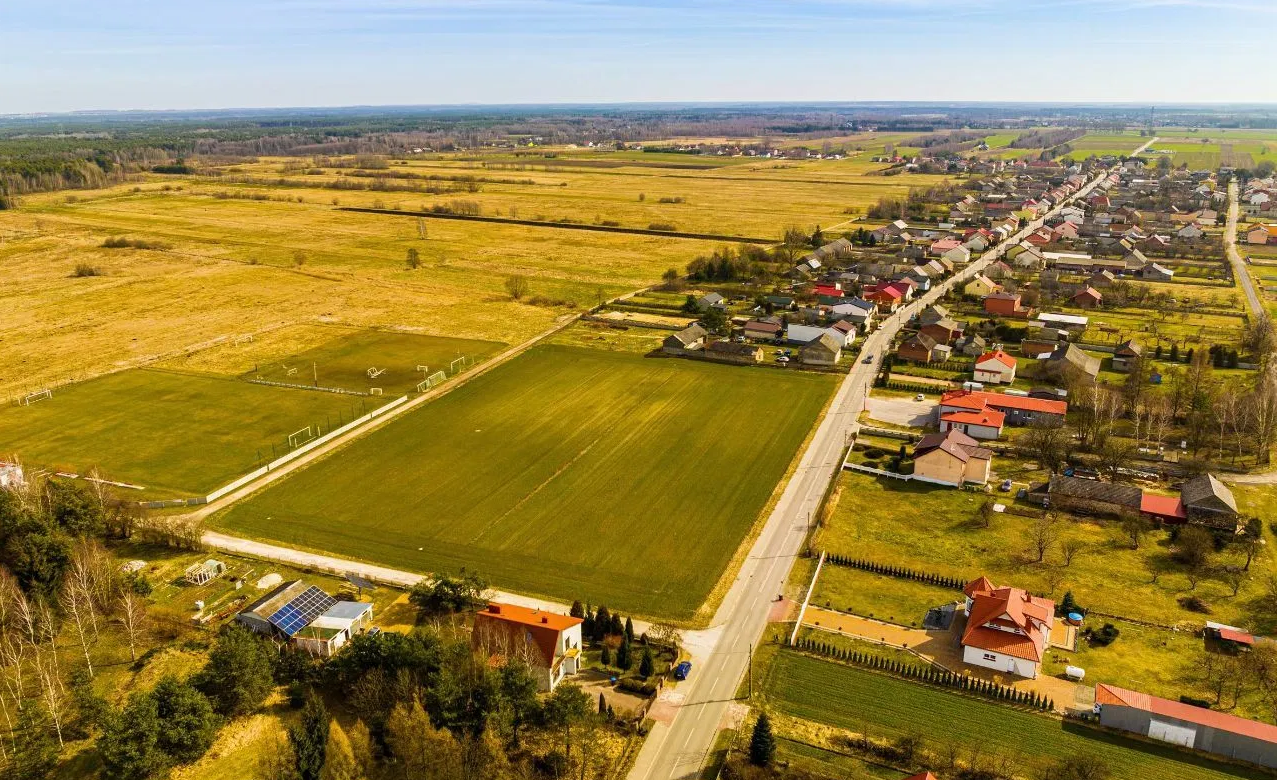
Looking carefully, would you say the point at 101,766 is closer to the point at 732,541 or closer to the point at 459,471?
the point at 459,471

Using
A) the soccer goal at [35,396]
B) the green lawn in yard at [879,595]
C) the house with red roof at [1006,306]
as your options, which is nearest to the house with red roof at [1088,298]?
the house with red roof at [1006,306]

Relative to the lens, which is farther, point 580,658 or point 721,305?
point 721,305

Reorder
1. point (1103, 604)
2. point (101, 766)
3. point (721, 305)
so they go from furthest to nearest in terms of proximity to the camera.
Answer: point (721, 305), point (1103, 604), point (101, 766)

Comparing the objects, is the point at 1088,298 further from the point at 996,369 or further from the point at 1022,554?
the point at 1022,554

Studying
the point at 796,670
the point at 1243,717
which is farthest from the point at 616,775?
the point at 1243,717

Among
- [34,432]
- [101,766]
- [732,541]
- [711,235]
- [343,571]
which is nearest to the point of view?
[101,766]

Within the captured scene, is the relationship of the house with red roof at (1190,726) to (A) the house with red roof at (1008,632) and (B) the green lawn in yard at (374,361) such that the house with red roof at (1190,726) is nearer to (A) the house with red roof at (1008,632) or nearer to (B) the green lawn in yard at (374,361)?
(A) the house with red roof at (1008,632)

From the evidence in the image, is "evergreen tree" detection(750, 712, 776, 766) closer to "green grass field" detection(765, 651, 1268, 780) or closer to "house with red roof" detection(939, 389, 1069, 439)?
"green grass field" detection(765, 651, 1268, 780)

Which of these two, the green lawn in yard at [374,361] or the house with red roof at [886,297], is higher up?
the house with red roof at [886,297]
